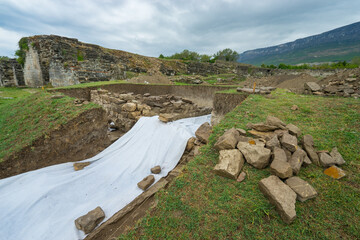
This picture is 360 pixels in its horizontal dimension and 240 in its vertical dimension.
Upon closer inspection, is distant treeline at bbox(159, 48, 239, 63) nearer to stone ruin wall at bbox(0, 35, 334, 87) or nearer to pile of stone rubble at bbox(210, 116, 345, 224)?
stone ruin wall at bbox(0, 35, 334, 87)

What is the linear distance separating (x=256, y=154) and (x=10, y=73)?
16810 millimetres

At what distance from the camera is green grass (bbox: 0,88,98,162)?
3.54 meters

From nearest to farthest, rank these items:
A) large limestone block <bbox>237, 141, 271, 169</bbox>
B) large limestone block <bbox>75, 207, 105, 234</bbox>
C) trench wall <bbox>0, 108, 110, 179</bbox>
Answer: large limestone block <bbox>237, 141, 271, 169</bbox> → large limestone block <bbox>75, 207, 105, 234</bbox> → trench wall <bbox>0, 108, 110, 179</bbox>

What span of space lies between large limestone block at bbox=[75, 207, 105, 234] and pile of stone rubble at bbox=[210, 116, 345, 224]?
6.48ft

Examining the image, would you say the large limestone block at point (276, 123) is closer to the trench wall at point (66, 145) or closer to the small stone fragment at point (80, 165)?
the small stone fragment at point (80, 165)

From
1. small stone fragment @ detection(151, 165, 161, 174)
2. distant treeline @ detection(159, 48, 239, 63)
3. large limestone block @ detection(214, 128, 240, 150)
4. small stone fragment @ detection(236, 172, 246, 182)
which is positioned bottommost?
small stone fragment @ detection(151, 165, 161, 174)

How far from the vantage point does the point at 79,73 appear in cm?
977

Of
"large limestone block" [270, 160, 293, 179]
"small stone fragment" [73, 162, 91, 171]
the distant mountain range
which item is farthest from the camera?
the distant mountain range

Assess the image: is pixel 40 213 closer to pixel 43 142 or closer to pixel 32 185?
pixel 32 185

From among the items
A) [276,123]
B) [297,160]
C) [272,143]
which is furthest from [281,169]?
[276,123]

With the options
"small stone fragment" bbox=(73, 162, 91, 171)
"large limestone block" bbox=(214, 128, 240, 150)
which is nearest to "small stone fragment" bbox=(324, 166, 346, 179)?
"large limestone block" bbox=(214, 128, 240, 150)

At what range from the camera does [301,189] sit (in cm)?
137

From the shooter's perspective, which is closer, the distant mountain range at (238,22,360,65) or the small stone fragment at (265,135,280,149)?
the small stone fragment at (265,135,280,149)

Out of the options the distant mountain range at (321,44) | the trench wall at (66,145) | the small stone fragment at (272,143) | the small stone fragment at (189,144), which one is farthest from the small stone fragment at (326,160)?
the distant mountain range at (321,44)
